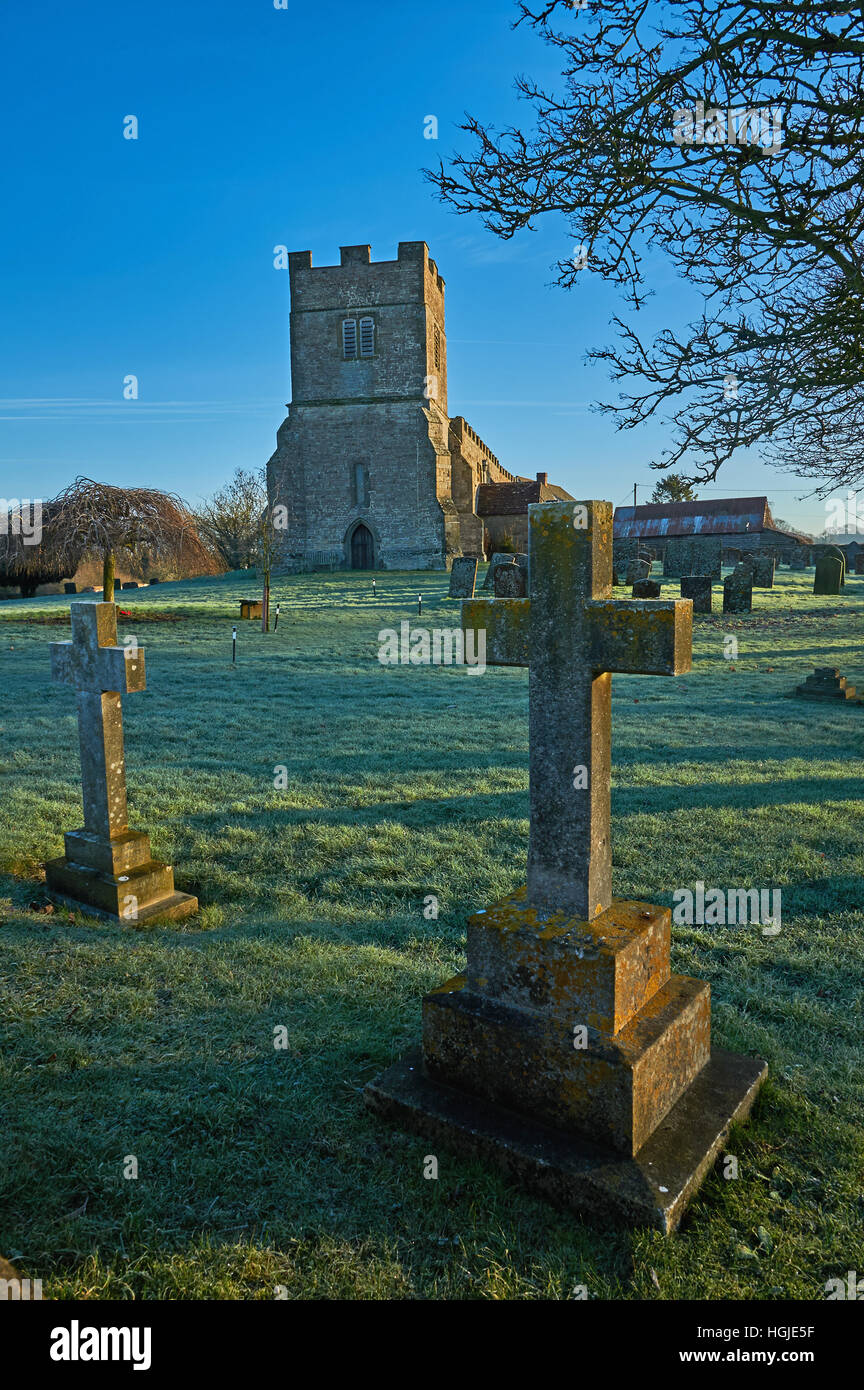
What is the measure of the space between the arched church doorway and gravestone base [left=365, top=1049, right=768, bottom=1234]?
3601 centimetres

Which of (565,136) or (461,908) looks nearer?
(461,908)

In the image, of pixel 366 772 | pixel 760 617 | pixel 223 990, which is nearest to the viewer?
pixel 223 990

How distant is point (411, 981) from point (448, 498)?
35236mm

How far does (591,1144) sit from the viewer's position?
2.40m

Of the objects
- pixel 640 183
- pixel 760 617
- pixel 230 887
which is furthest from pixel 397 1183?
pixel 760 617

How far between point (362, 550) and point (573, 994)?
121 ft

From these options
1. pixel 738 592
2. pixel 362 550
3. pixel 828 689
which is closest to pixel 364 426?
pixel 362 550

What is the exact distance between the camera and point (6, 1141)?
8.06ft

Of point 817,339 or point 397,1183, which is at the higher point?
point 817,339

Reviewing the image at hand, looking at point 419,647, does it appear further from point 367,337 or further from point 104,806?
point 367,337

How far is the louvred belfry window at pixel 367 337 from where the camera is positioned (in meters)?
37.0

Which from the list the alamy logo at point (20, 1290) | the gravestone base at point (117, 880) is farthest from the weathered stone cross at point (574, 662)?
the gravestone base at point (117, 880)
